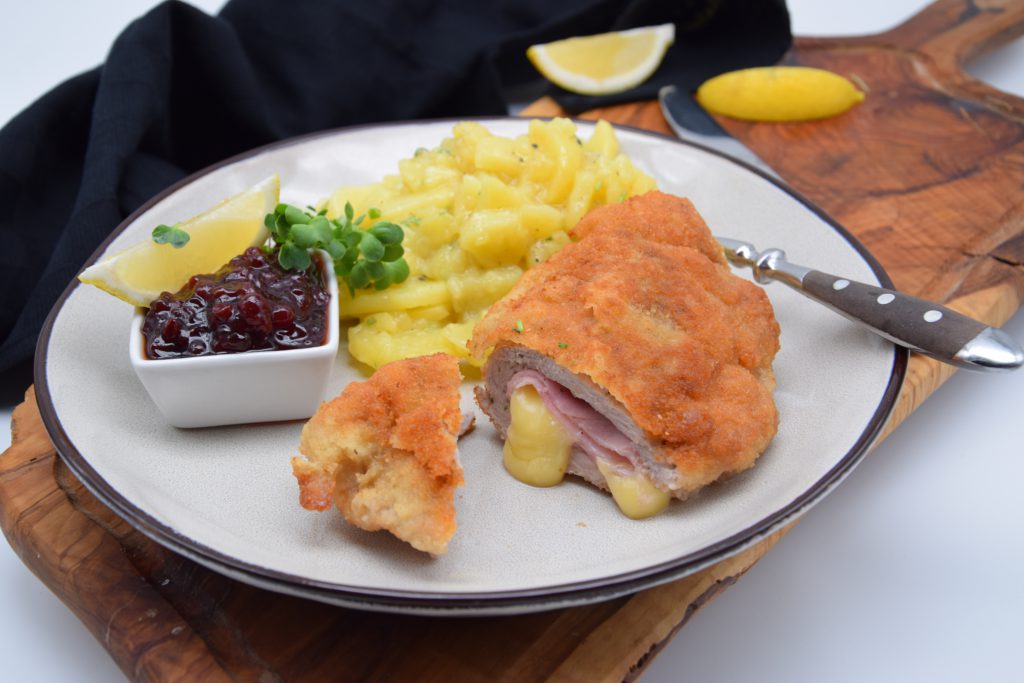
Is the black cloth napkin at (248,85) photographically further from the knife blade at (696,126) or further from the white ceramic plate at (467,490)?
the white ceramic plate at (467,490)

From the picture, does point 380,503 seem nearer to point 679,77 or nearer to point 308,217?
point 308,217

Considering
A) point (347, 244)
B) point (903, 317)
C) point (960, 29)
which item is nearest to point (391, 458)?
point (347, 244)

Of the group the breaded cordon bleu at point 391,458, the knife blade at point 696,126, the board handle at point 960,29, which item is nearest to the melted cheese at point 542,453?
the breaded cordon bleu at point 391,458

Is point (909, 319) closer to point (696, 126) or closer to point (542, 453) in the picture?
point (542, 453)

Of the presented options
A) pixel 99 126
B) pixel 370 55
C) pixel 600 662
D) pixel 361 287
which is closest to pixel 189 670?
pixel 600 662

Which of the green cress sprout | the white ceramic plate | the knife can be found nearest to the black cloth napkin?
the white ceramic plate

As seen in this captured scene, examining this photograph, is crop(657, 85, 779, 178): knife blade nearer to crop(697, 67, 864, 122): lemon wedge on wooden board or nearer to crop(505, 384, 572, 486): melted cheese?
crop(697, 67, 864, 122): lemon wedge on wooden board
